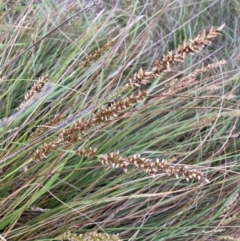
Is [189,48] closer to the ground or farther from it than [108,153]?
farther from it

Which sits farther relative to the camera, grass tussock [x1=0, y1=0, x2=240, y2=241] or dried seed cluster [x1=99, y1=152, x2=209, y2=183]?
grass tussock [x1=0, y1=0, x2=240, y2=241]

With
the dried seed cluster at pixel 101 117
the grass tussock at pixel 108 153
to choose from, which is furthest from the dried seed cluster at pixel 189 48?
the grass tussock at pixel 108 153

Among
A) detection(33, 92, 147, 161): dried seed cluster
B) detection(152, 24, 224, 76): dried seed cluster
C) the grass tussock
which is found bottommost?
the grass tussock

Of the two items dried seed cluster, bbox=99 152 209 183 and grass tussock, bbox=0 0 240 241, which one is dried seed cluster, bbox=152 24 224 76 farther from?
grass tussock, bbox=0 0 240 241

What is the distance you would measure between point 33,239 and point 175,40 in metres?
0.83

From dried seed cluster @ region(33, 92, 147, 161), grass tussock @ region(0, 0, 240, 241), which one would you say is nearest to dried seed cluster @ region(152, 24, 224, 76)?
dried seed cluster @ region(33, 92, 147, 161)

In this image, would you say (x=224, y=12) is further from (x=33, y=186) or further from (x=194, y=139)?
(x=33, y=186)

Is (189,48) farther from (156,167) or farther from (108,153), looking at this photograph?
(108,153)

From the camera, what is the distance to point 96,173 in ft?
3.20

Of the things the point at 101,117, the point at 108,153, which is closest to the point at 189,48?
the point at 101,117

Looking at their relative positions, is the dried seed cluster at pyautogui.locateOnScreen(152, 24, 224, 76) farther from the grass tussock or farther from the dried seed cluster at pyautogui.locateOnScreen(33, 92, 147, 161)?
the grass tussock

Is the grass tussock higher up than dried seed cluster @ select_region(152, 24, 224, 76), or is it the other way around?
dried seed cluster @ select_region(152, 24, 224, 76)

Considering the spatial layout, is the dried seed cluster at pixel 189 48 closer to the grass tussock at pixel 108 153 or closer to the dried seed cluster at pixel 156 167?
the dried seed cluster at pixel 156 167

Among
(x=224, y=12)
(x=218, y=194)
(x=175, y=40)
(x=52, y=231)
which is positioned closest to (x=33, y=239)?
(x=52, y=231)
